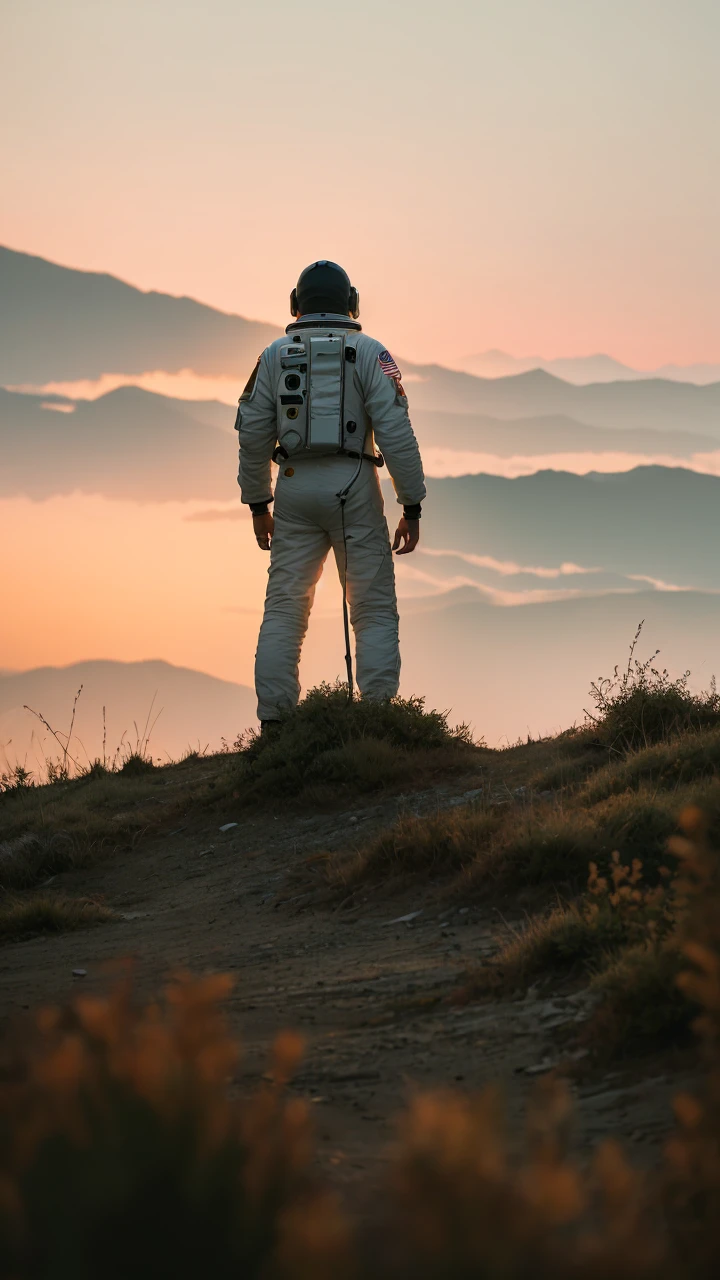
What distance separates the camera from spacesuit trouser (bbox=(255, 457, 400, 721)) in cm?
875

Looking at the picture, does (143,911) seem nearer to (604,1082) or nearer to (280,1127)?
(604,1082)

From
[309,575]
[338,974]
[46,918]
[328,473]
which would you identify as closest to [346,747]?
[309,575]

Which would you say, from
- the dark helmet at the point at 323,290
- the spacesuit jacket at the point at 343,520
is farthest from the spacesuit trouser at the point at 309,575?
the dark helmet at the point at 323,290

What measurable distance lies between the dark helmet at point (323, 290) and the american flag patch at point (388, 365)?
614mm

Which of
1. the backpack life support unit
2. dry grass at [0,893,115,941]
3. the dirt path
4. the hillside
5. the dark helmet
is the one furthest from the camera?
the dark helmet

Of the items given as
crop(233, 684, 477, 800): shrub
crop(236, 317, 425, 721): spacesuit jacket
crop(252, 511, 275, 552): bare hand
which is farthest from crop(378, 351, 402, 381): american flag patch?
crop(233, 684, 477, 800): shrub

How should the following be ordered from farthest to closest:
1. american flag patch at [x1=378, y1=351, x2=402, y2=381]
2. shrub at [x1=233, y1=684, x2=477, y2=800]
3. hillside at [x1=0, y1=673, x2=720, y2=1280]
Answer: american flag patch at [x1=378, y1=351, x2=402, y2=381] < shrub at [x1=233, y1=684, x2=477, y2=800] < hillside at [x1=0, y1=673, x2=720, y2=1280]

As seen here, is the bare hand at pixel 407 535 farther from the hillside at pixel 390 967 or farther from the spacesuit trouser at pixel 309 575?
the hillside at pixel 390 967

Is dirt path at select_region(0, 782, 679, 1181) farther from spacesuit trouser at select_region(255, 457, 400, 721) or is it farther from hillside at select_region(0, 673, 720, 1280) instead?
spacesuit trouser at select_region(255, 457, 400, 721)

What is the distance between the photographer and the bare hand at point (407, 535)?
894 centimetres

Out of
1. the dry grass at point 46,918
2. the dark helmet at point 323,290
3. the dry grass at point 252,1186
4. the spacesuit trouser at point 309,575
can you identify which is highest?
the dark helmet at point 323,290

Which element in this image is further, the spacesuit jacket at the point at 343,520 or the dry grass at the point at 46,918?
the spacesuit jacket at the point at 343,520

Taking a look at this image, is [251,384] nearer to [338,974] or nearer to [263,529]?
[263,529]

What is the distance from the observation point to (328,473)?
8.73 meters
